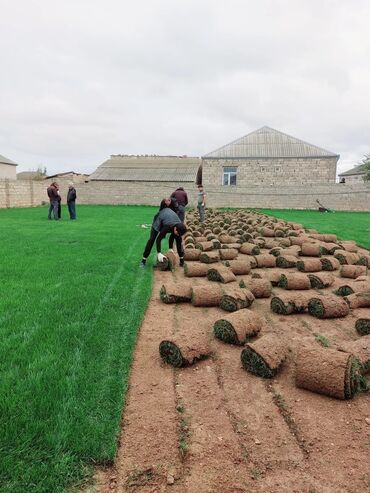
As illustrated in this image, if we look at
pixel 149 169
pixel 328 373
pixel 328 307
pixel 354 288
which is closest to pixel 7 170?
pixel 149 169

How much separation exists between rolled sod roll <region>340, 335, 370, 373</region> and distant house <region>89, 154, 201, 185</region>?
111 ft

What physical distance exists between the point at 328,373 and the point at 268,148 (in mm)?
35659

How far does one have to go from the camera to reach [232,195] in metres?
32.4

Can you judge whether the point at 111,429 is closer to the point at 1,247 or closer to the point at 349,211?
the point at 1,247

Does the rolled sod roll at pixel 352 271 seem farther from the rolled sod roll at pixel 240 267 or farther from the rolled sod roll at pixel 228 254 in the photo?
the rolled sod roll at pixel 228 254

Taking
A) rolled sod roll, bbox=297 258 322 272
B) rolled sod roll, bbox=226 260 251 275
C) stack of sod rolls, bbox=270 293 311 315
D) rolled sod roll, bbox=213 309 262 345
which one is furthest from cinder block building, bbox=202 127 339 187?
rolled sod roll, bbox=213 309 262 345

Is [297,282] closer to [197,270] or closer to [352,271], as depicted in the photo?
[352,271]

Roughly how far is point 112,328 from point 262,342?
1.88m

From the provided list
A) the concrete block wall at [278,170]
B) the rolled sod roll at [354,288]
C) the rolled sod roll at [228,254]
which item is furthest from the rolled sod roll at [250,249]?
the concrete block wall at [278,170]

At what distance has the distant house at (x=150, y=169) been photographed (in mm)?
40625

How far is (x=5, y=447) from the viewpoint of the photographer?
2.37m

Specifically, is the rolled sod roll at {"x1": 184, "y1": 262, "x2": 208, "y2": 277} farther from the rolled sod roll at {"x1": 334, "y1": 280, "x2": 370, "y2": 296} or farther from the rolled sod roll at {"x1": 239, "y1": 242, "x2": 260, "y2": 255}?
the rolled sod roll at {"x1": 334, "y1": 280, "x2": 370, "y2": 296}

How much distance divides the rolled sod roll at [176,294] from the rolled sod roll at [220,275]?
123 cm

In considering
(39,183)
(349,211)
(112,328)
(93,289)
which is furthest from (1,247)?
(349,211)
